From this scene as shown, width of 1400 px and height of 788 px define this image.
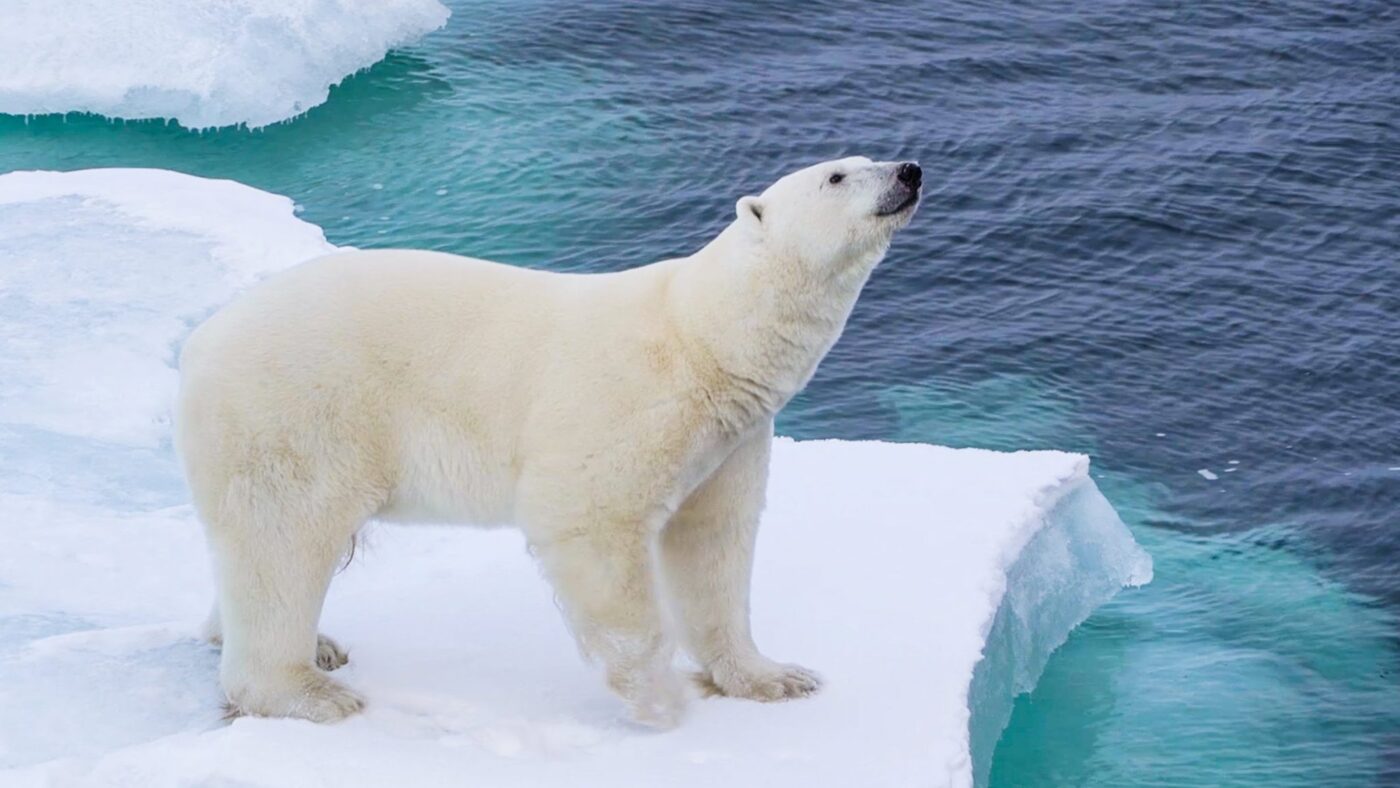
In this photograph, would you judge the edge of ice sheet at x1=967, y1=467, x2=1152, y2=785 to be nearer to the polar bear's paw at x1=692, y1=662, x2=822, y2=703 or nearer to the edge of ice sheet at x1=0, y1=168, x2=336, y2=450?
the polar bear's paw at x1=692, y1=662, x2=822, y2=703

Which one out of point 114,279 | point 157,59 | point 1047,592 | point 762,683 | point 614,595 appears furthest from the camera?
point 157,59

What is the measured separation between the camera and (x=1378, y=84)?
17.3 meters

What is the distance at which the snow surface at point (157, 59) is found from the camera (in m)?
16.4

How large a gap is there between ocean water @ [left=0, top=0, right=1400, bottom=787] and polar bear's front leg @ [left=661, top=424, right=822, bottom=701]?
2469 millimetres

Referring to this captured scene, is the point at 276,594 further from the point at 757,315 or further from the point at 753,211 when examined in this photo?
the point at 753,211

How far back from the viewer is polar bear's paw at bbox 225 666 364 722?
18.6 feet

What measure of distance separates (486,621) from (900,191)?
8.11 ft

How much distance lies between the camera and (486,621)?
6.61 metres

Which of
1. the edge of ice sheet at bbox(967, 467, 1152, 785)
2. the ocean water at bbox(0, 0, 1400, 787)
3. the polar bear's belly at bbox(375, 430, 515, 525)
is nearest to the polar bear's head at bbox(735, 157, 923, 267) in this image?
the polar bear's belly at bbox(375, 430, 515, 525)

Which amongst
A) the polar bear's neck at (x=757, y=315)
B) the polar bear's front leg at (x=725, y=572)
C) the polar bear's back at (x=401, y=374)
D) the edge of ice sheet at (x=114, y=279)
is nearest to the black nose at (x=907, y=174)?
the polar bear's neck at (x=757, y=315)

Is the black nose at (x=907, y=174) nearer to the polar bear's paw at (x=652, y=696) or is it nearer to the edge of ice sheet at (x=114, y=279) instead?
the polar bear's paw at (x=652, y=696)

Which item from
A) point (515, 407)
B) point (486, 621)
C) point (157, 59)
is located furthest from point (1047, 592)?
point (157, 59)

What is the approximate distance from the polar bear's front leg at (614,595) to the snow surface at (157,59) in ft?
39.8

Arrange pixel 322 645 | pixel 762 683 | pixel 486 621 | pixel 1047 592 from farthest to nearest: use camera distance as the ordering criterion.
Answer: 1. pixel 1047 592
2. pixel 486 621
3. pixel 322 645
4. pixel 762 683
